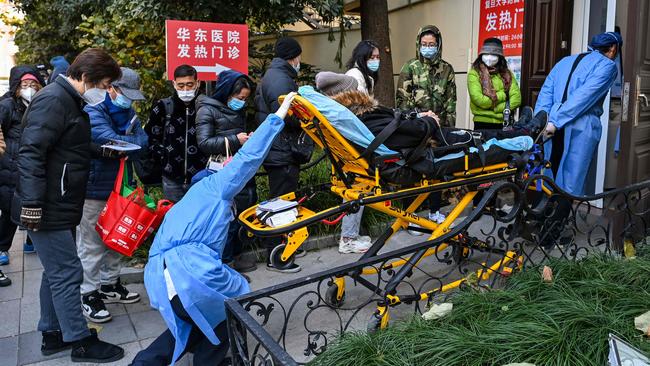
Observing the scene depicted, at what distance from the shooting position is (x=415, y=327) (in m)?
2.90

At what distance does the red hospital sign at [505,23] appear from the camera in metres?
6.43

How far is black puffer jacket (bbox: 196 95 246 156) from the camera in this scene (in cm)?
427

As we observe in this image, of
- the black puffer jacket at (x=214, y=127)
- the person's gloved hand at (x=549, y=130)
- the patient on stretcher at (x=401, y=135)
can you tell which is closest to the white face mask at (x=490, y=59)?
the person's gloved hand at (x=549, y=130)

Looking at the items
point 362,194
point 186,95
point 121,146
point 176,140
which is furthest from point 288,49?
point 362,194

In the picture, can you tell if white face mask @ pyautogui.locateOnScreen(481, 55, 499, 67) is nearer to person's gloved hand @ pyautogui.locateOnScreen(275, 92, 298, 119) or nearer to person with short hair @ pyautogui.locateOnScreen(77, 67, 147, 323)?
person's gloved hand @ pyautogui.locateOnScreen(275, 92, 298, 119)

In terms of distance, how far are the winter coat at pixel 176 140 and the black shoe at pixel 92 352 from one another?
5.03 ft

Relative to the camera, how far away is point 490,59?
5379mm

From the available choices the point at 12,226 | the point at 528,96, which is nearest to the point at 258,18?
the point at 528,96

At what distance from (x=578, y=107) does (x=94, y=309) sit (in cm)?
403

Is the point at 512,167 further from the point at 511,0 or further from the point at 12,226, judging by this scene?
the point at 12,226

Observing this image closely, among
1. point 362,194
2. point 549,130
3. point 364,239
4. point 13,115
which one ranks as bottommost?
point 364,239

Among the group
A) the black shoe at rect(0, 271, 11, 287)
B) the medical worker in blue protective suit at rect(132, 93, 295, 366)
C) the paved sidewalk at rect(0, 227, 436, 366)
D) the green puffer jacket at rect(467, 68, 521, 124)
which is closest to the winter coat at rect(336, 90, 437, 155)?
the medical worker in blue protective suit at rect(132, 93, 295, 366)

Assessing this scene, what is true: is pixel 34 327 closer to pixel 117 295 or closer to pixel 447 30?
pixel 117 295

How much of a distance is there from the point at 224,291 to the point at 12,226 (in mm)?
2992
